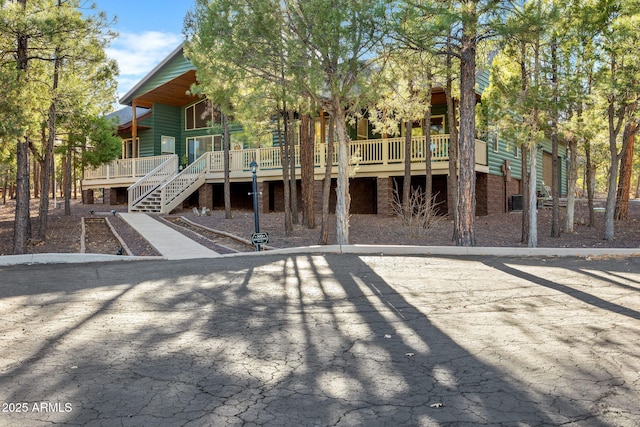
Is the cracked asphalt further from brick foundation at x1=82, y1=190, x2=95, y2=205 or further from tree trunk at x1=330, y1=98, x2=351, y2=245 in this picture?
brick foundation at x1=82, y1=190, x2=95, y2=205

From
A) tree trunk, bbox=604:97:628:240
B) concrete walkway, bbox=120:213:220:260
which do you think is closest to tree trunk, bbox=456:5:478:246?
tree trunk, bbox=604:97:628:240

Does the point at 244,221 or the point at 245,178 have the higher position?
the point at 245,178


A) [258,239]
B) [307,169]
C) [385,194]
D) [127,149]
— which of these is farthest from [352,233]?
[127,149]

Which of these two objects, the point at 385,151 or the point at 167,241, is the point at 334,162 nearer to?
the point at 385,151

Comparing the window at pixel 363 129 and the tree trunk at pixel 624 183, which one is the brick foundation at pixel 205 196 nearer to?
the window at pixel 363 129

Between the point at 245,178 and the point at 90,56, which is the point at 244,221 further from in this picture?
the point at 90,56

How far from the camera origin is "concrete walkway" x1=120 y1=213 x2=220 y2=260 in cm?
1161

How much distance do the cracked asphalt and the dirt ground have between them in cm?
589

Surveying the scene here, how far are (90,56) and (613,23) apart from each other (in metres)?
13.0

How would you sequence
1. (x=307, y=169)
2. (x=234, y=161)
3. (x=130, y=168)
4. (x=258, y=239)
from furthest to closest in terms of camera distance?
(x=130, y=168) → (x=234, y=161) → (x=307, y=169) → (x=258, y=239)

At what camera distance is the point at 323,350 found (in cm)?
441

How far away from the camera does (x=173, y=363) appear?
407cm

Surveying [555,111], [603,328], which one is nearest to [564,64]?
[555,111]

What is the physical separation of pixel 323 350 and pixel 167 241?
10.1m
